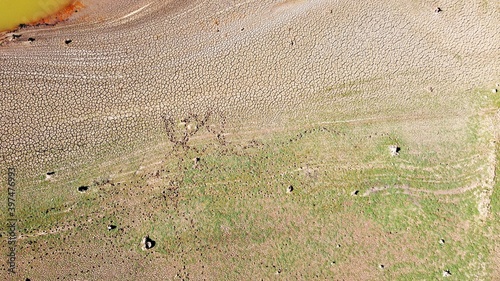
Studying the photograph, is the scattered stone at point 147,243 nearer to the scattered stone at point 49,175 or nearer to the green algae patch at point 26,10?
the scattered stone at point 49,175

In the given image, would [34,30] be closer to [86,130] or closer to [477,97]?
[86,130]

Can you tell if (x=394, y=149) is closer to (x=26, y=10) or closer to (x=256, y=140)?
(x=256, y=140)

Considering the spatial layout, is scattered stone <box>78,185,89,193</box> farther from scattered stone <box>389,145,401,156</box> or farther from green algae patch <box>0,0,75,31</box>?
scattered stone <box>389,145,401,156</box>

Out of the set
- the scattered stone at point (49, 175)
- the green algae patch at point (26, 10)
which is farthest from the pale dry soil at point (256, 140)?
the green algae patch at point (26, 10)

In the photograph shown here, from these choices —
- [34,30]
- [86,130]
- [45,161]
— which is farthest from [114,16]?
[45,161]

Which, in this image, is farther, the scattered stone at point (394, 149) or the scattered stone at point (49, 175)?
the scattered stone at point (49, 175)

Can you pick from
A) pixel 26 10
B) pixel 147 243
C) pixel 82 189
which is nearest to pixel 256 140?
pixel 147 243
